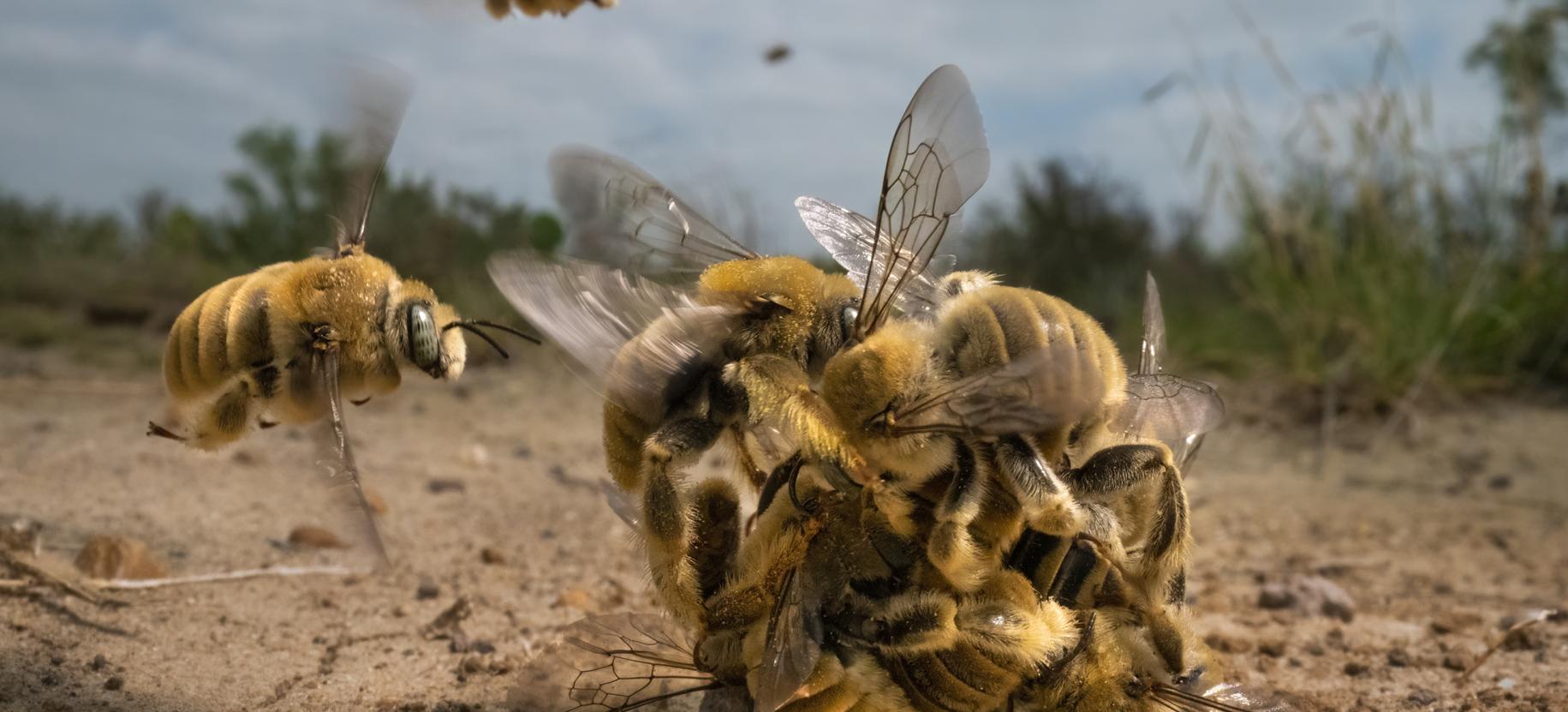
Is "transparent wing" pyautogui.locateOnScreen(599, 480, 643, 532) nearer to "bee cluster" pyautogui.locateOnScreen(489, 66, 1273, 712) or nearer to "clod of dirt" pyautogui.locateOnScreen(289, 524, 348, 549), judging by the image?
"bee cluster" pyautogui.locateOnScreen(489, 66, 1273, 712)

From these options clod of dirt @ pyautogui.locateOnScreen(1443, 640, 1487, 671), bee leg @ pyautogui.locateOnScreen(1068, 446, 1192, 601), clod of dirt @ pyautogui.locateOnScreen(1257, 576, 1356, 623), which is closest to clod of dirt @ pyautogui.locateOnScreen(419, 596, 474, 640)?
bee leg @ pyautogui.locateOnScreen(1068, 446, 1192, 601)

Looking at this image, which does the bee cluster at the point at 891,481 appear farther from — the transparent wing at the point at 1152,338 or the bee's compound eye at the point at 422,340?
the bee's compound eye at the point at 422,340

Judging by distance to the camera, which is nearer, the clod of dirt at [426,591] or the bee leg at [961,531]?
the bee leg at [961,531]

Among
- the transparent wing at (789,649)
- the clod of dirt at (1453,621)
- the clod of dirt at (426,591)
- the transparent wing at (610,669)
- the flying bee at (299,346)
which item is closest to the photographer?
the transparent wing at (789,649)

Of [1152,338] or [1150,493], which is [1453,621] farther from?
[1150,493]

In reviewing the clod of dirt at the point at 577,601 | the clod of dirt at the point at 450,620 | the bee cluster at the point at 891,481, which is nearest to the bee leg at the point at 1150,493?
the bee cluster at the point at 891,481

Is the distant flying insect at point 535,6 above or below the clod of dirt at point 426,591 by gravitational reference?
above
